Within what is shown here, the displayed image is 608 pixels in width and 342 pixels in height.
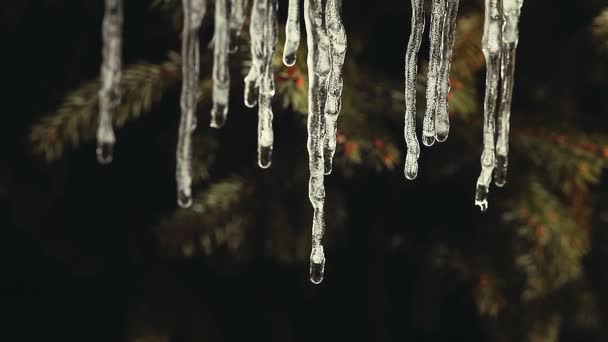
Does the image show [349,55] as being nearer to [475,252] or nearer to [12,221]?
[475,252]

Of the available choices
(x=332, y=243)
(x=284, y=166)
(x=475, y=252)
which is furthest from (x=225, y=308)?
(x=475, y=252)

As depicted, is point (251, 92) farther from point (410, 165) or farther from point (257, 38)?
point (410, 165)

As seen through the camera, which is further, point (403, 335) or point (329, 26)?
point (403, 335)

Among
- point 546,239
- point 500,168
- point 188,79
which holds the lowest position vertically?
point 546,239

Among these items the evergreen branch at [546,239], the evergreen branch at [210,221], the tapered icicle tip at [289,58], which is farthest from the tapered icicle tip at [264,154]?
the evergreen branch at [546,239]

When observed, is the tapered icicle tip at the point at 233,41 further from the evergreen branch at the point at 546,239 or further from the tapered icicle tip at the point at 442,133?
the evergreen branch at the point at 546,239

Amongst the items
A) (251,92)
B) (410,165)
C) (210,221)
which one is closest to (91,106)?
(210,221)
